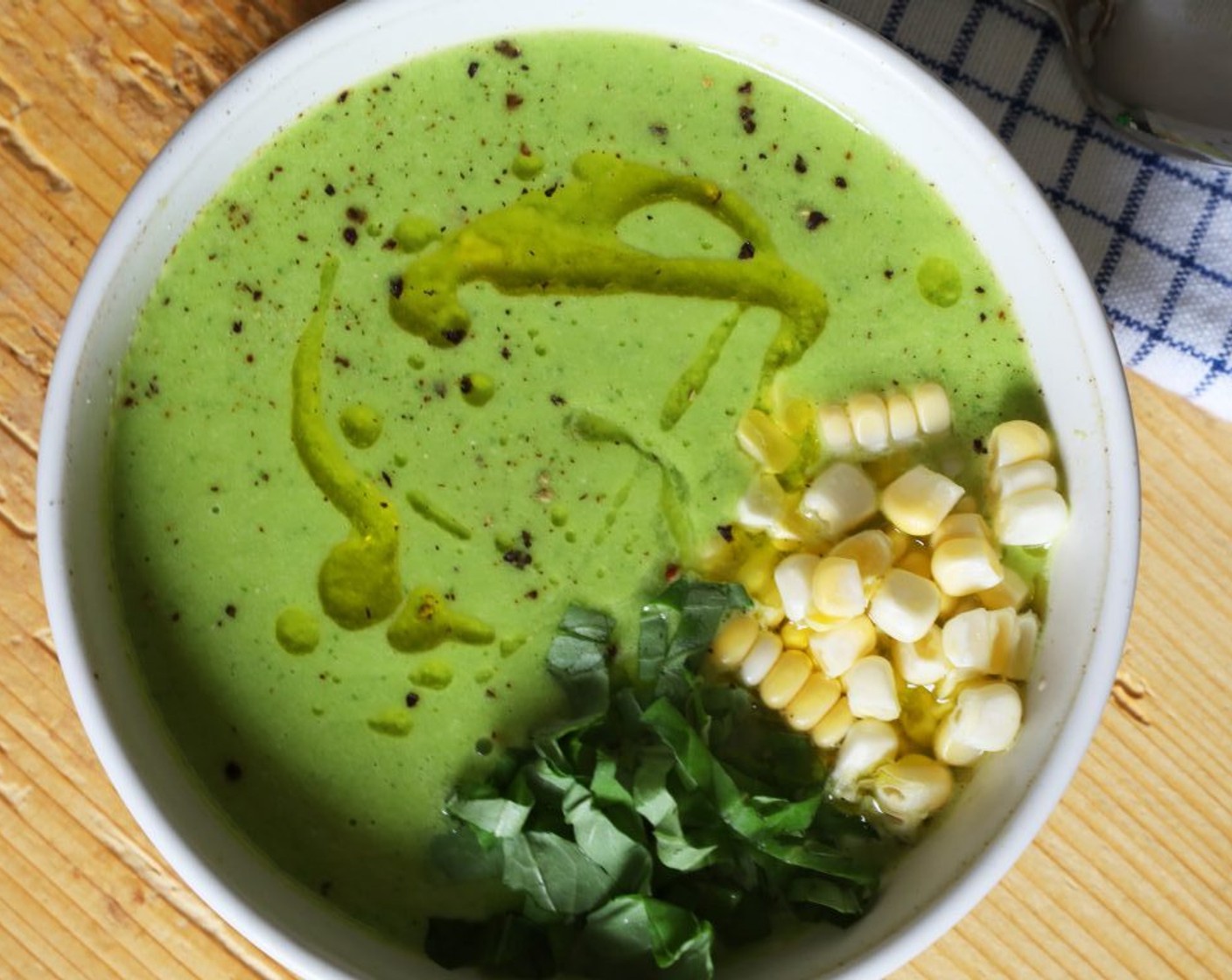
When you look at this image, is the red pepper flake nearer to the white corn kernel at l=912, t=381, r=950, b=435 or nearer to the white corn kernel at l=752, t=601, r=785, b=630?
the white corn kernel at l=752, t=601, r=785, b=630

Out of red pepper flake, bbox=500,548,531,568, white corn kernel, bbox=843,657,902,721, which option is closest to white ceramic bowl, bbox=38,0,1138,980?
white corn kernel, bbox=843,657,902,721

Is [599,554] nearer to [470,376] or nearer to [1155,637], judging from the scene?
[470,376]

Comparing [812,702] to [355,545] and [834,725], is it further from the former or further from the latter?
[355,545]

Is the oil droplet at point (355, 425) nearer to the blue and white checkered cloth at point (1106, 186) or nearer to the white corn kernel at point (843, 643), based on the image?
the white corn kernel at point (843, 643)

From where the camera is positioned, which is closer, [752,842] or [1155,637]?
[752,842]

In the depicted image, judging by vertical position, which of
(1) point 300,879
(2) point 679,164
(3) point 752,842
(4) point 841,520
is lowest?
(1) point 300,879

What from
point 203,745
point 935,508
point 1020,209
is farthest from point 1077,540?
point 203,745

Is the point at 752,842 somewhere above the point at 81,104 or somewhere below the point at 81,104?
below

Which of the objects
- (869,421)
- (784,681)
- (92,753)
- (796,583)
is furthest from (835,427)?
(92,753)

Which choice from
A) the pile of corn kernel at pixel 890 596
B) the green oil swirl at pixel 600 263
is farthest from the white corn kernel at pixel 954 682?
the green oil swirl at pixel 600 263
